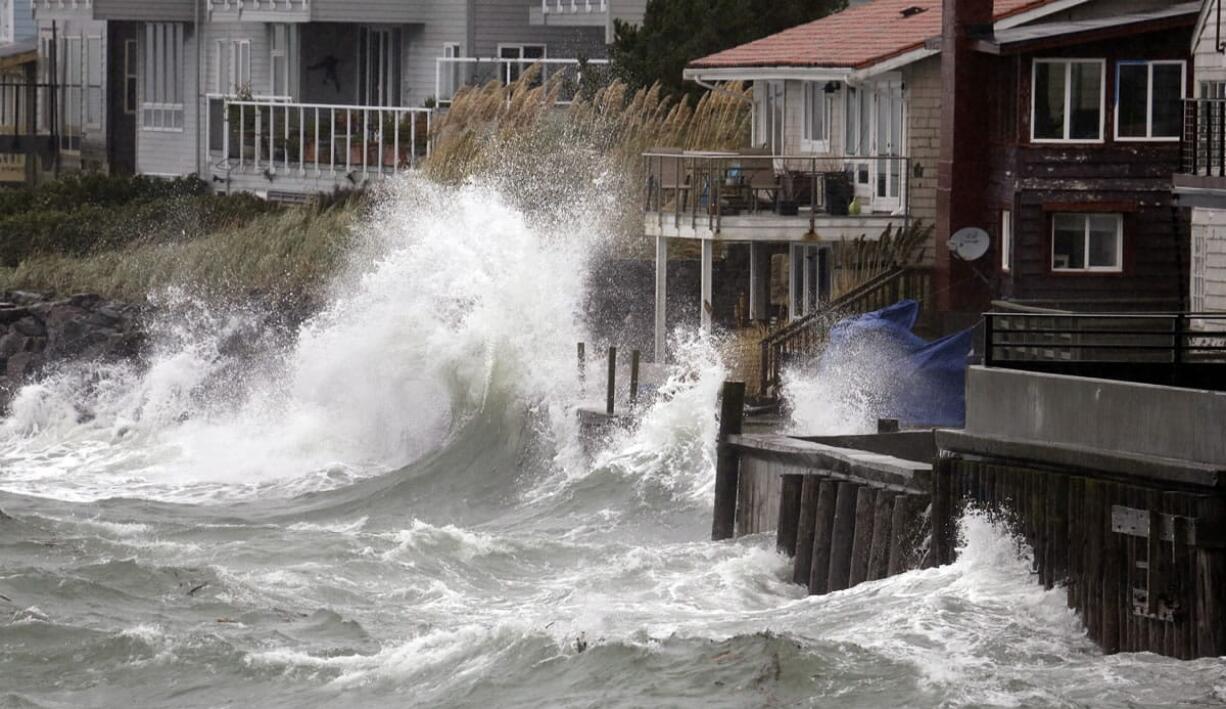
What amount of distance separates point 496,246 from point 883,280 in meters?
6.22

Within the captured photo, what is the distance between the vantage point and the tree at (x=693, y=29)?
141 feet

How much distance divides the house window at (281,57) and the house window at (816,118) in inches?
667

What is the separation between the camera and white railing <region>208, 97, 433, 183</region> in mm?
45750

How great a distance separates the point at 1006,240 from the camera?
105 feet

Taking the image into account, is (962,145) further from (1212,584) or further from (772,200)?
(1212,584)

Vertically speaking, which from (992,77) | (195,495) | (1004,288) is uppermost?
(992,77)

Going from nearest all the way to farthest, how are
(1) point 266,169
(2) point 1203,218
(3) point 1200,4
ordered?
(2) point 1203,218, (3) point 1200,4, (1) point 266,169

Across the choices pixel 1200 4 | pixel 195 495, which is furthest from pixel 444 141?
pixel 1200 4

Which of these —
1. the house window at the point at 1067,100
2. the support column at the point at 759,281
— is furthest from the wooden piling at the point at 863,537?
the support column at the point at 759,281

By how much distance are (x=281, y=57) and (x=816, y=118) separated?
59.1 ft

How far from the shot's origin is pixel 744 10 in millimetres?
42938

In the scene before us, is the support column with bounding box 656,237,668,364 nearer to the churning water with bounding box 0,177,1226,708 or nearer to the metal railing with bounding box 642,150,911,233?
the metal railing with bounding box 642,150,911,233

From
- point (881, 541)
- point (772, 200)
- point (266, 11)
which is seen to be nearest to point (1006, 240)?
point (772, 200)

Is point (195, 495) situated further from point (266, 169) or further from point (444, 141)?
point (266, 169)
